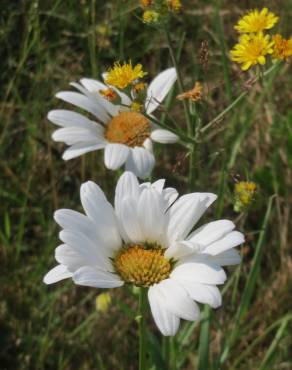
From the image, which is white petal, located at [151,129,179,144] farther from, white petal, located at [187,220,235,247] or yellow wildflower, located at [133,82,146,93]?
white petal, located at [187,220,235,247]

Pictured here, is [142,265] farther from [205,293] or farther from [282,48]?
[282,48]

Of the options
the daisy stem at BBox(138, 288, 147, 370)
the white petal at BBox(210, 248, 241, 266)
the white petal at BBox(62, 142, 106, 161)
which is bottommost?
the daisy stem at BBox(138, 288, 147, 370)

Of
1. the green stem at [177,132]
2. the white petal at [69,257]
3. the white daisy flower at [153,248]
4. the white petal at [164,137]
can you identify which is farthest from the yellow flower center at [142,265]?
the white petal at [164,137]

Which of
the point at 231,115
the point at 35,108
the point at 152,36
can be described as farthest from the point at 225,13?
the point at 35,108

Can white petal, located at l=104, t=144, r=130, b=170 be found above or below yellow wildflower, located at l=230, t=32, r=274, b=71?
below

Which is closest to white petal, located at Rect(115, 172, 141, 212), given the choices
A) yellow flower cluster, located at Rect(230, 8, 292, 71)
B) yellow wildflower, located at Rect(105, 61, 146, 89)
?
yellow wildflower, located at Rect(105, 61, 146, 89)

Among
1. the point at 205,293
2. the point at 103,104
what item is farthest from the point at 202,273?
the point at 103,104

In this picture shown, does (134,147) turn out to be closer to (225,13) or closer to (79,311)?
(79,311)
